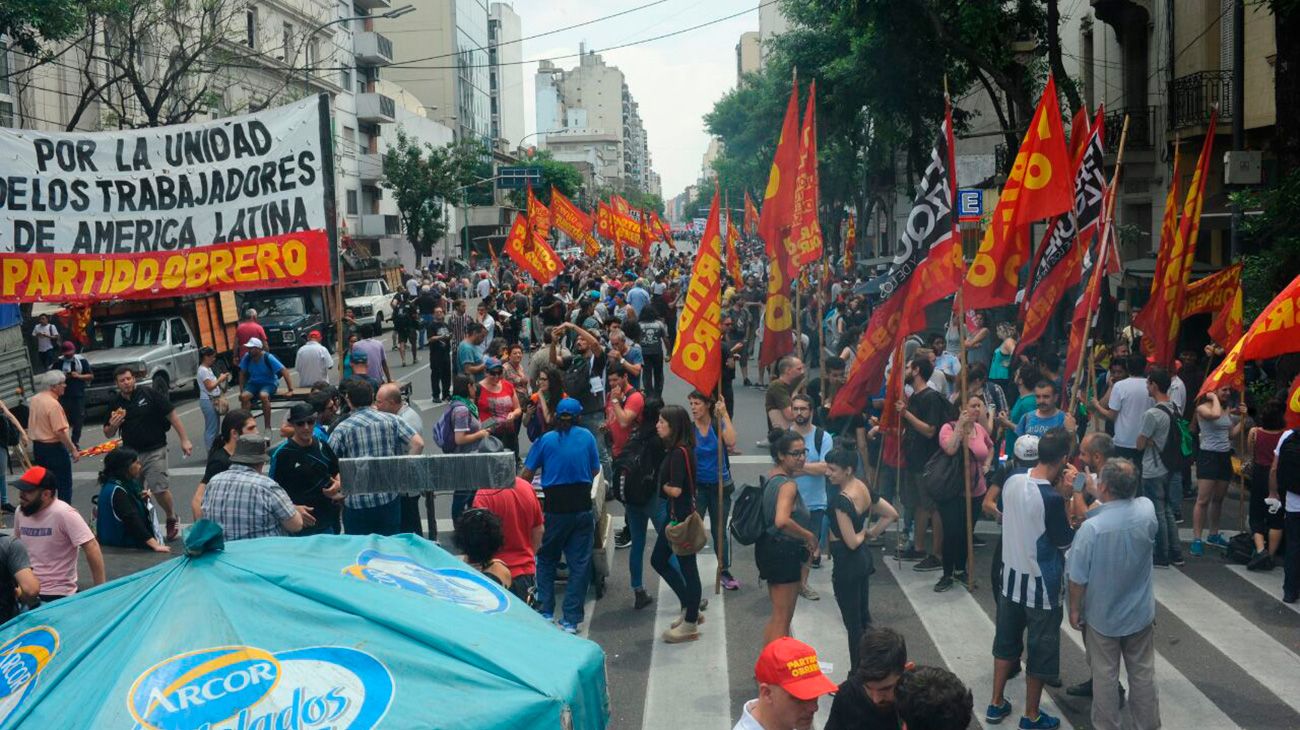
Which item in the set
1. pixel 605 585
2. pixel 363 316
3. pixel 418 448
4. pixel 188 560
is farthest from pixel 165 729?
pixel 363 316

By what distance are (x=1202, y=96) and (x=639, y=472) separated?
1746 cm

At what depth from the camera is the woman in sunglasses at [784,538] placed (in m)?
7.17

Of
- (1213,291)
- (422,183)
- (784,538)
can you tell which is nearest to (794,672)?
(784,538)

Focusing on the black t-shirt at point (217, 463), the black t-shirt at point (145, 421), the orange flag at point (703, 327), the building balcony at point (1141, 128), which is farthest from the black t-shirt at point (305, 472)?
the building balcony at point (1141, 128)

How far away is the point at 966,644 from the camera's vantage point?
8.34 meters

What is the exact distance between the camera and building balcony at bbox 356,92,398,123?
61469mm

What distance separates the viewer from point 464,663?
3.42m

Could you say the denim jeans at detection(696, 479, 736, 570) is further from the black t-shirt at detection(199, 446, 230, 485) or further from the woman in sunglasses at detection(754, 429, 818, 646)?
the black t-shirt at detection(199, 446, 230, 485)

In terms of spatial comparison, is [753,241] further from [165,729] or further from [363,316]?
[165,729]

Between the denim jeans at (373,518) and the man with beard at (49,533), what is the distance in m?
1.91

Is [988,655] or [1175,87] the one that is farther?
[1175,87]

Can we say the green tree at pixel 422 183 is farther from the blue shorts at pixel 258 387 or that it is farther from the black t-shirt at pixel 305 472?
the black t-shirt at pixel 305 472

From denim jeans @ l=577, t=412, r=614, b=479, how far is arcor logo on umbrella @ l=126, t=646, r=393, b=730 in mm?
8871

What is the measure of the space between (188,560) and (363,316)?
32726mm
